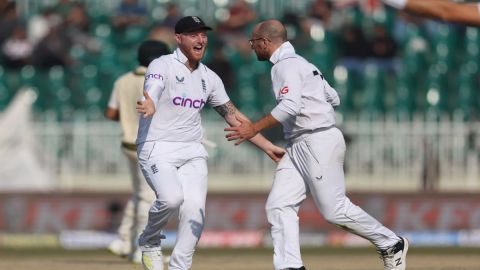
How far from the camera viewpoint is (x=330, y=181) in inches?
442

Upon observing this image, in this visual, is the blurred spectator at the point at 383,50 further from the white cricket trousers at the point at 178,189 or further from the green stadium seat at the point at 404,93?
the white cricket trousers at the point at 178,189

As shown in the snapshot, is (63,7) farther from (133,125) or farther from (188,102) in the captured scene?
(188,102)

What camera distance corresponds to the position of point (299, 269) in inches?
434

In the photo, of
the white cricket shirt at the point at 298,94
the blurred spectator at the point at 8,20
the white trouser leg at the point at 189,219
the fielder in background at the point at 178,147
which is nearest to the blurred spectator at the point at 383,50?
the blurred spectator at the point at 8,20

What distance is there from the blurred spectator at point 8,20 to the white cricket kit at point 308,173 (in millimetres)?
11631

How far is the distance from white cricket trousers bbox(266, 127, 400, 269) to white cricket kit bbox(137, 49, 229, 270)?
78cm

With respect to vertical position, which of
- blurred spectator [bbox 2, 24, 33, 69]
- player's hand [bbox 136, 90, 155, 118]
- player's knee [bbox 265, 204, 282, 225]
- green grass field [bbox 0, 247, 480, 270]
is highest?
blurred spectator [bbox 2, 24, 33, 69]

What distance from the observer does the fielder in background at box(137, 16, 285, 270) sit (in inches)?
419

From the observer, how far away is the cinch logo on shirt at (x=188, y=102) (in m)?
10.8

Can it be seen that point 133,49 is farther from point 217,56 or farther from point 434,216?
point 434,216

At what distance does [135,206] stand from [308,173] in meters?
3.31

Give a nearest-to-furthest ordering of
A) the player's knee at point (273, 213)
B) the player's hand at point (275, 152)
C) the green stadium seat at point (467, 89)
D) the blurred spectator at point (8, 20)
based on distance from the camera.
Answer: the player's knee at point (273, 213), the player's hand at point (275, 152), the green stadium seat at point (467, 89), the blurred spectator at point (8, 20)

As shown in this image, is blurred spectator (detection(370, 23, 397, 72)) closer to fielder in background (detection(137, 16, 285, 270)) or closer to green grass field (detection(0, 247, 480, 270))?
green grass field (detection(0, 247, 480, 270))

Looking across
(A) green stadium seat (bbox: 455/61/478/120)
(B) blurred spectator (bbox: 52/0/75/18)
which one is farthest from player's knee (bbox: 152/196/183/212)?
(B) blurred spectator (bbox: 52/0/75/18)
